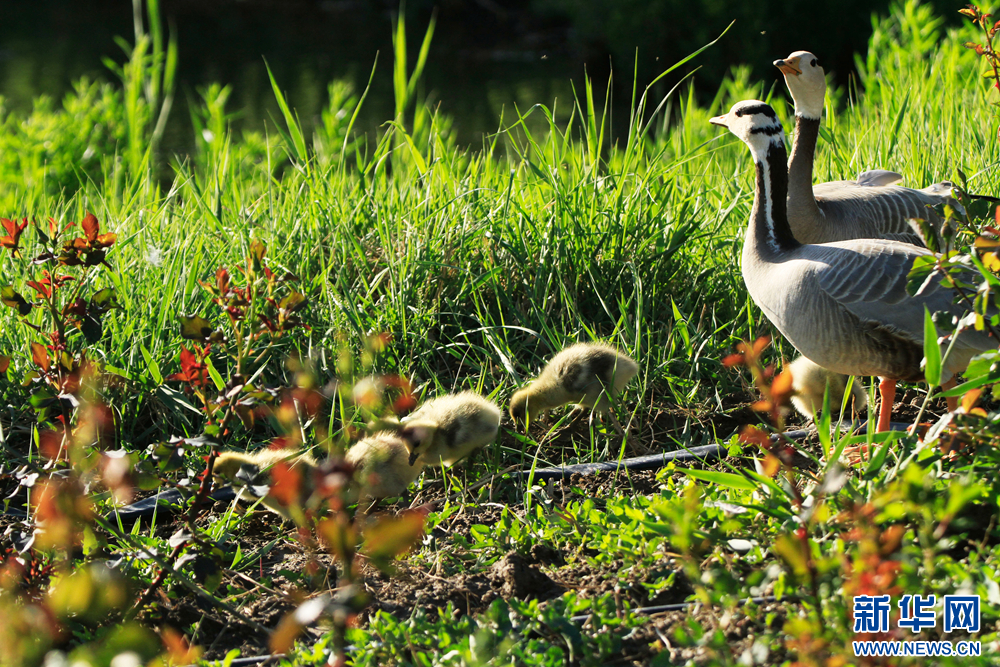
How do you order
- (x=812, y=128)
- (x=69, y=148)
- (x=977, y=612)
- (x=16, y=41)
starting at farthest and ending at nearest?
(x=16, y=41), (x=69, y=148), (x=812, y=128), (x=977, y=612)

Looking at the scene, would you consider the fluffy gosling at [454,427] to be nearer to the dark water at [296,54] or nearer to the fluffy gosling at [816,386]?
the fluffy gosling at [816,386]

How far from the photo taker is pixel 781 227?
340 centimetres

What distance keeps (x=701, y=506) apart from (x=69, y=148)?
6362 mm

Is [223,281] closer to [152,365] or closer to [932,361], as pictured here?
[152,365]

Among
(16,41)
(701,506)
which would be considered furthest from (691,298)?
(16,41)

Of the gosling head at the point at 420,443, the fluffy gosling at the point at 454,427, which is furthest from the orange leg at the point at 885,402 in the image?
the gosling head at the point at 420,443

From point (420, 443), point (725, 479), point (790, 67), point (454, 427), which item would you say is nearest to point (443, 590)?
point (420, 443)

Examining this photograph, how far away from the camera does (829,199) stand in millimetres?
4395

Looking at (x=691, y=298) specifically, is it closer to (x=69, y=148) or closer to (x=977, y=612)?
(x=977, y=612)

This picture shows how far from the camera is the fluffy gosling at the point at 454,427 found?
9.53ft

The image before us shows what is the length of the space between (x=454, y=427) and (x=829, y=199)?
246 cm

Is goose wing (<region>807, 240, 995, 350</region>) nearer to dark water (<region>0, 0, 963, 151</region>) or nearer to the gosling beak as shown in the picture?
the gosling beak

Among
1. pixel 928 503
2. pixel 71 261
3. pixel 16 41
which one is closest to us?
pixel 928 503

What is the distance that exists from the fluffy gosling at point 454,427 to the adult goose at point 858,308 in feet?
3.54
